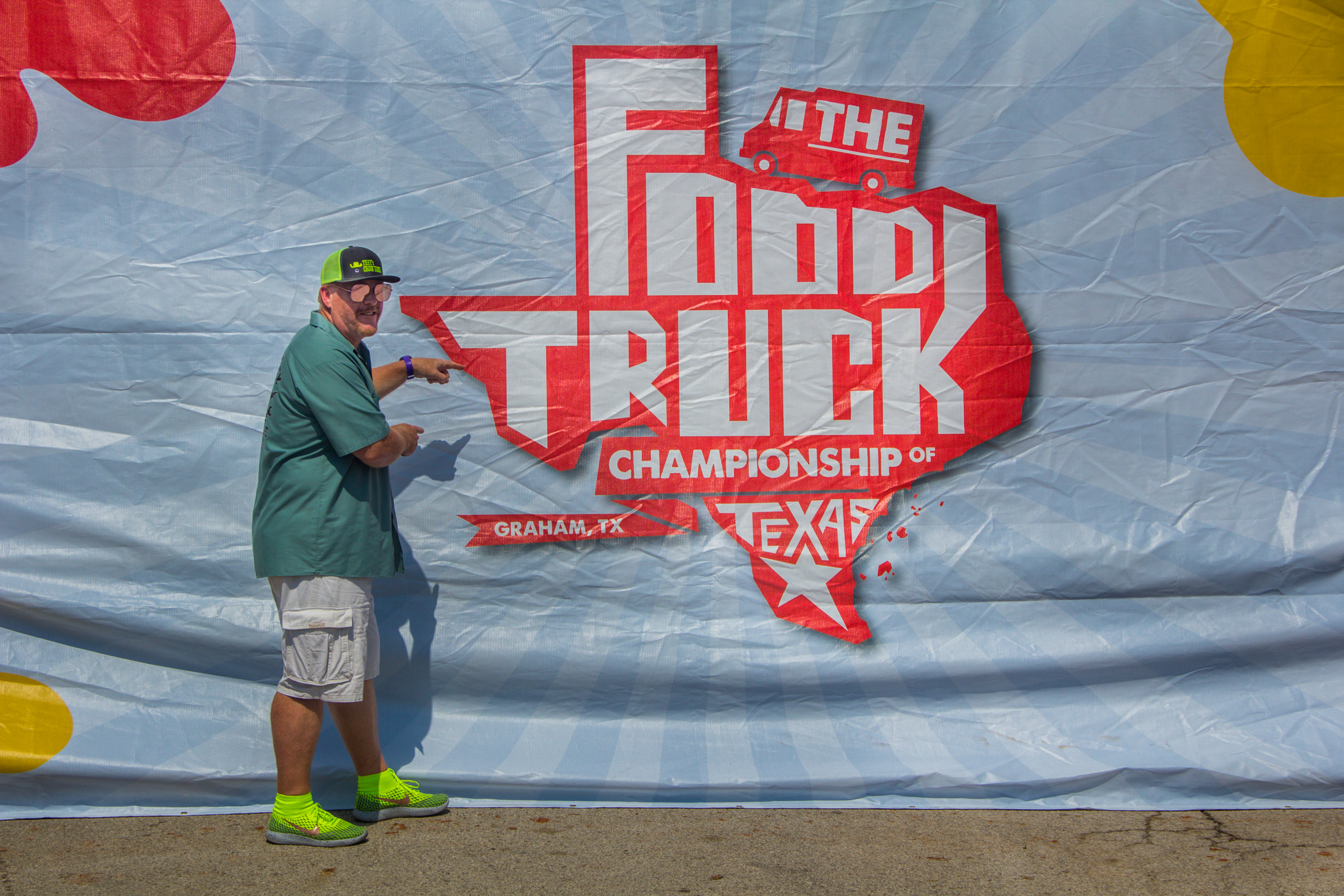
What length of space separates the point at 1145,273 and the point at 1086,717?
4.10ft

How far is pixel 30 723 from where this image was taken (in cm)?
236

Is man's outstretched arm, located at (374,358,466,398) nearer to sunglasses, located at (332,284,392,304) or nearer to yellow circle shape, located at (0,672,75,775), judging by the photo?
sunglasses, located at (332,284,392,304)

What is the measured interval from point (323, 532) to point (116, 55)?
146cm

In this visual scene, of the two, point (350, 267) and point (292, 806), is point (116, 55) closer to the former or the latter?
point (350, 267)

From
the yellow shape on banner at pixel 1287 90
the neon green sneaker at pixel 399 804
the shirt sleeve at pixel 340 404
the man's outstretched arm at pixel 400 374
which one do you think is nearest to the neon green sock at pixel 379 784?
the neon green sneaker at pixel 399 804

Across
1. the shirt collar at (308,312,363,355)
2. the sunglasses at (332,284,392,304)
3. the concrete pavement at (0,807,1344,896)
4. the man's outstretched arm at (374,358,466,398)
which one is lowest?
the concrete pavement at (0,807,1344,896)

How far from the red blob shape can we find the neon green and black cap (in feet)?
2.30

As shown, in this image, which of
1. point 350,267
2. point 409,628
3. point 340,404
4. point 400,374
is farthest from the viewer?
point 409,628

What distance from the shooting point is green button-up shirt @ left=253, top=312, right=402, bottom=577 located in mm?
2051

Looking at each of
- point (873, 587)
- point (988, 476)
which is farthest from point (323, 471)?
point (988, 476)

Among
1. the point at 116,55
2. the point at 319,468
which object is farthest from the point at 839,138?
the point at 116,55

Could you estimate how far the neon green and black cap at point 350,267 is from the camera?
84.8 inches

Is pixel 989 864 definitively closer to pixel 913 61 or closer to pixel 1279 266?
pixel 1279 266

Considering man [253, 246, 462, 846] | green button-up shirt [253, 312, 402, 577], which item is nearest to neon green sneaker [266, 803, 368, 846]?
man [253, 246, 462, 846]
